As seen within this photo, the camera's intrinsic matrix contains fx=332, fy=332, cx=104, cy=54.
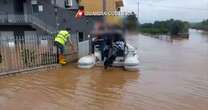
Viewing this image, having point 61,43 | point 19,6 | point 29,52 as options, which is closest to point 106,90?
→ point 61,43

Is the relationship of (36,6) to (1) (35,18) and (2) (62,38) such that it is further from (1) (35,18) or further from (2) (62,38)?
(2) (62,38)

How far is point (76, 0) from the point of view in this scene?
37156 mm

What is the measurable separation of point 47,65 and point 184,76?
484cm

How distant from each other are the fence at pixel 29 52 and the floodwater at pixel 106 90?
74 centimetres

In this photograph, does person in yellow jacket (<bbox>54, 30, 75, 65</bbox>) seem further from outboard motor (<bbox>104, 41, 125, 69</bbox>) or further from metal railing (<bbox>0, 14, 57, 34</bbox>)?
metal railing (<bbox>0, 14, 57, 34</bbox>)

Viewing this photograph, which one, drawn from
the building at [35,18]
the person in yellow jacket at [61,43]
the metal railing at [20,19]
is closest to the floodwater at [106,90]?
the person in yellow jacket at [61,43]

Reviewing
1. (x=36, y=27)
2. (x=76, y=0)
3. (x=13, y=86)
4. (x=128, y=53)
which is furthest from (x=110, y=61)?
(x=76, y=0)

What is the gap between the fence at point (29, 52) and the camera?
38.9 ft

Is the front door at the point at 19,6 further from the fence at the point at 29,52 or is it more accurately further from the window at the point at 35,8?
the fence at the point at 29,52

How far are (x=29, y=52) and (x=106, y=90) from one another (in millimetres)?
4550

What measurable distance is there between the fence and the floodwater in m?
0.74

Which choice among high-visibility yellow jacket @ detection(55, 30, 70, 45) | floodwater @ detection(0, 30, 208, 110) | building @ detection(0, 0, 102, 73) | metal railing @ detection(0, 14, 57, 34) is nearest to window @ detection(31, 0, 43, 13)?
building @ detection(0, 0, 102, 73)

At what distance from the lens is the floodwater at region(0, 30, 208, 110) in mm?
7453

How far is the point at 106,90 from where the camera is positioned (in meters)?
8.85
